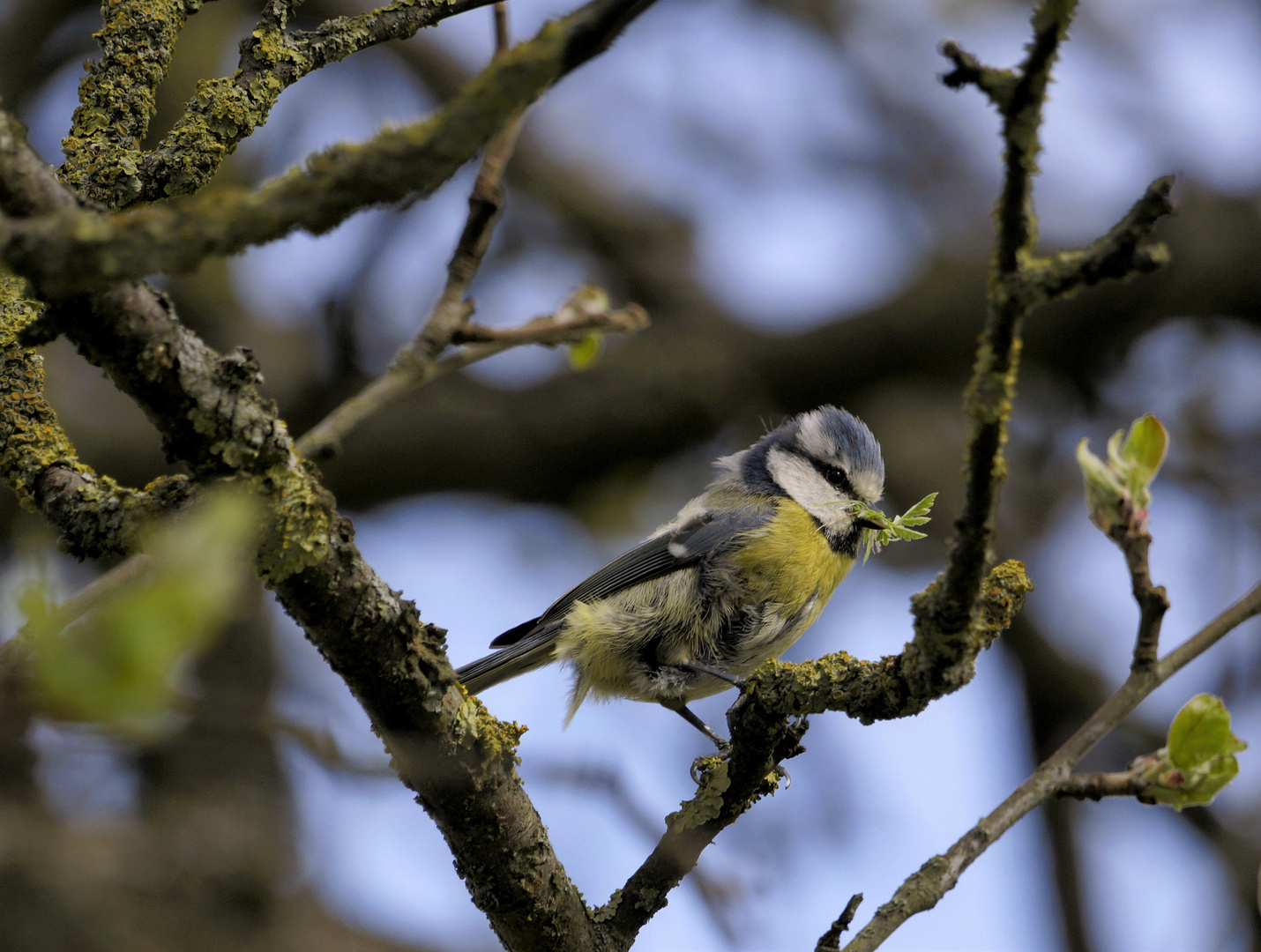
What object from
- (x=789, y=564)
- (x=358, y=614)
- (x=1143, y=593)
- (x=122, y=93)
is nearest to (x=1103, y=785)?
(x=1143, y=593)

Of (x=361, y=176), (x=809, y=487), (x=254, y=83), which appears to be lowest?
(x=361, y=176)

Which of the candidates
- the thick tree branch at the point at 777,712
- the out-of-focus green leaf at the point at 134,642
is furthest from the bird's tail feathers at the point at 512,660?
the out-of-focus green leaf at the point at 134,642

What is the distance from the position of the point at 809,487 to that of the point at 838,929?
6.89ft

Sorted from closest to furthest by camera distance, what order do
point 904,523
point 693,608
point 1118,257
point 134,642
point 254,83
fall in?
point 134,642
point 1118,257
point 254,83
point 904,523
point 693,608

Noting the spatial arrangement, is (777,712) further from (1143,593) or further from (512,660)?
(512,660)

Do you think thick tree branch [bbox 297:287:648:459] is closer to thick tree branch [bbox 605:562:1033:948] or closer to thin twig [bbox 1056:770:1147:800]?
thick tree branch [bbox 605:562:1033:948]

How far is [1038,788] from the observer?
1451 mm

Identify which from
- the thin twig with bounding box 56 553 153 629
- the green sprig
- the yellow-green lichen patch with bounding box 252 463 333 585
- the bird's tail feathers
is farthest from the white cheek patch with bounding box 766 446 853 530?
the thin twig with bounding box 56 553 153 629

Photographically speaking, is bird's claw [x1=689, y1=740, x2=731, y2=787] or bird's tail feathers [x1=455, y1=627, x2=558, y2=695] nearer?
bird's claw [x1=689, y1=740, x2=731, y2=787]

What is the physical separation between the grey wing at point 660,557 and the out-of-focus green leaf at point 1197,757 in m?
1.83

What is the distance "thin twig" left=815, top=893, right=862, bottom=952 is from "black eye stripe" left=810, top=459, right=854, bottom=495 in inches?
80.8

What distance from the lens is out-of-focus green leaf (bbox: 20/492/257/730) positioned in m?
0.79

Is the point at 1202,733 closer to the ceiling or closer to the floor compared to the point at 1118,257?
closer to the floor

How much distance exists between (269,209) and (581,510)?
4.71m
